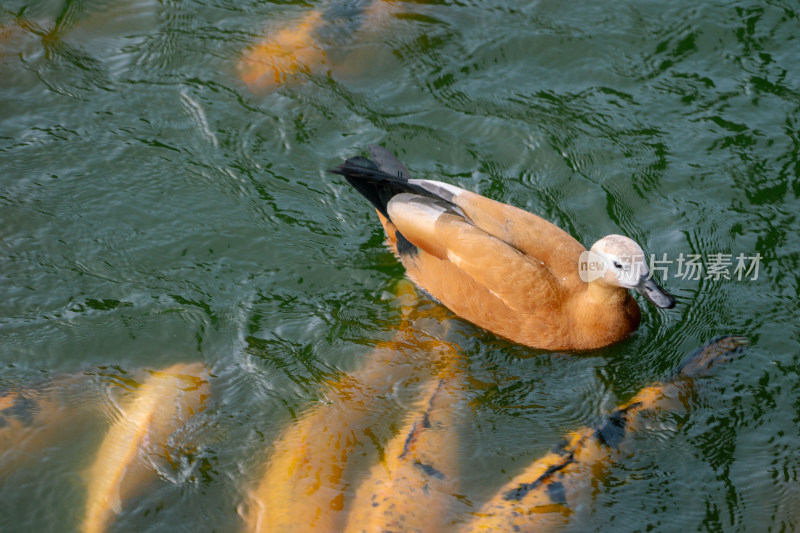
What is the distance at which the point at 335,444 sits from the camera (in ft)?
17.4

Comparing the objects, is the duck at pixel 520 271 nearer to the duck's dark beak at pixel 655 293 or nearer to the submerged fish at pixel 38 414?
the duck's dark beak at pixel 655 293

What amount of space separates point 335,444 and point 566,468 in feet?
4.86

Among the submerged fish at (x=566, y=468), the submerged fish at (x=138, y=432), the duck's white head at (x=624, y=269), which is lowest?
the submerged fish at (x=566, y=468)

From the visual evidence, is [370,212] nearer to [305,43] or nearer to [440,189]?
[440,189]

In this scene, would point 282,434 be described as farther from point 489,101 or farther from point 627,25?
point 627,25

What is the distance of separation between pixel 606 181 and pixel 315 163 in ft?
8.33

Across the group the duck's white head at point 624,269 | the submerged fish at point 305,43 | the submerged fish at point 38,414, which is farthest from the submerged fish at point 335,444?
Result: the submerged fish at point 305,43

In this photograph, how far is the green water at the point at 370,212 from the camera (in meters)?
5.27

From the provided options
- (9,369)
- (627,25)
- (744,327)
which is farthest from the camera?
(627,25)

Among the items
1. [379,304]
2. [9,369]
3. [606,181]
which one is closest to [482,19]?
[606,181]

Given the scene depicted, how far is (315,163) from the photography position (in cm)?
718

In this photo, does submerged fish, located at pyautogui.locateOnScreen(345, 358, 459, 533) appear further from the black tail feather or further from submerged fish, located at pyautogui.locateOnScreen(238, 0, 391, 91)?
submerged fish, located at pyautogui.locateOnScreen(238, 0, 391, 91)

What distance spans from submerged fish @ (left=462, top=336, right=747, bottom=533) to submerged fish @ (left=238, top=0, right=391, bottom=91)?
4.37 meters

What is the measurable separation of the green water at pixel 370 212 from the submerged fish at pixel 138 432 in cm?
10
